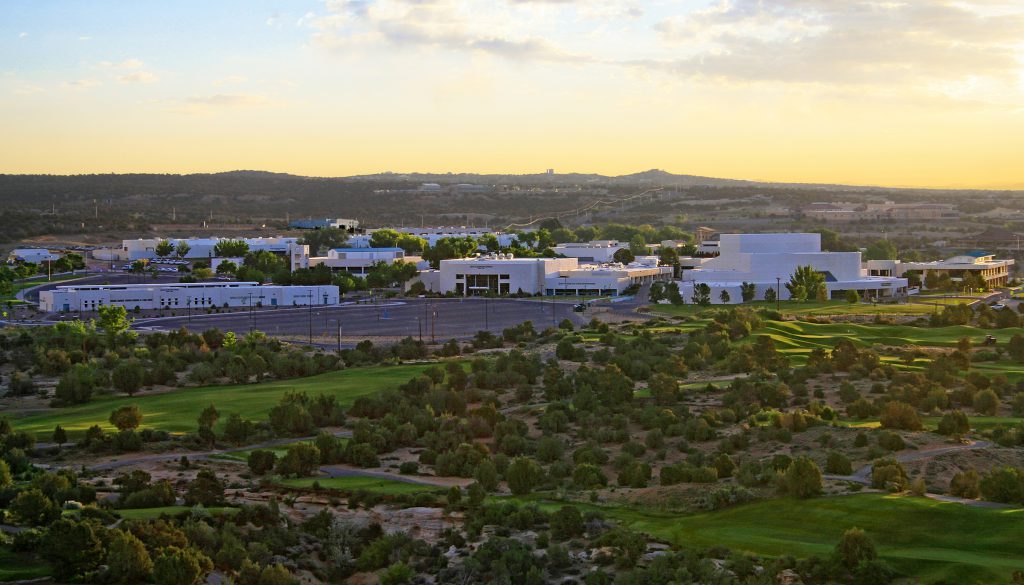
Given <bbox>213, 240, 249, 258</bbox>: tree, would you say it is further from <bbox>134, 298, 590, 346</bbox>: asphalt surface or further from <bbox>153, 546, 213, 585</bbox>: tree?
<bbox>153, 546, 213, 585</bbox>: tree

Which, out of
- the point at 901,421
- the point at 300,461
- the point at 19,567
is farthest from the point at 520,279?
the point at 19,567

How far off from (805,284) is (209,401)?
176ft

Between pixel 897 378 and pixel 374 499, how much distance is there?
22.1 meters

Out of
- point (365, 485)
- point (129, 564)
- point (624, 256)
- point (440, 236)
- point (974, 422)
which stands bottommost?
point (365, 485)

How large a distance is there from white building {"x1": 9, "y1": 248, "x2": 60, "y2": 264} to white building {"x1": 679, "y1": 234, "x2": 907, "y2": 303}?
53074mm

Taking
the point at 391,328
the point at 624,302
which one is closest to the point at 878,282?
the point at 624,302

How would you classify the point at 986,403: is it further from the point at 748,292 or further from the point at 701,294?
the point at 748,292

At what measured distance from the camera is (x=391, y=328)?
68.9 m

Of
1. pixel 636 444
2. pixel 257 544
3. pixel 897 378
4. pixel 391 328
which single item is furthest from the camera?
pixel 391 328

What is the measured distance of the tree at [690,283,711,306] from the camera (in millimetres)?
80450

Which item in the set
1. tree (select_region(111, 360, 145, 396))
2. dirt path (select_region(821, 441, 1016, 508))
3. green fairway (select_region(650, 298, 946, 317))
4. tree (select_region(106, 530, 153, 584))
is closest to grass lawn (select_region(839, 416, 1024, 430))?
dirt path (select_region(821, 441, 1016, 508))

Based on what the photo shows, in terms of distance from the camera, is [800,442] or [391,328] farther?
[391,328]

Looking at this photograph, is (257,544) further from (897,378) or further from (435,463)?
(897,378)

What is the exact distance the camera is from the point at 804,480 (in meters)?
24.1
